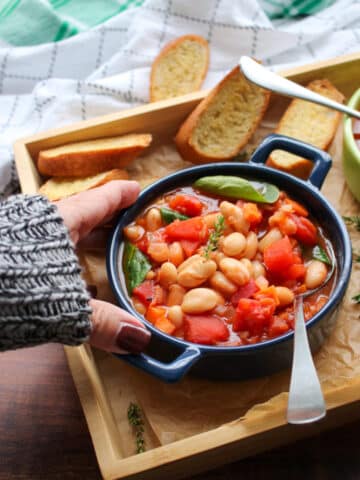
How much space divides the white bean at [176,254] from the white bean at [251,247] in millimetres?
137

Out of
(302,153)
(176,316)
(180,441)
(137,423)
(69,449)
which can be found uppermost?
(302,153)

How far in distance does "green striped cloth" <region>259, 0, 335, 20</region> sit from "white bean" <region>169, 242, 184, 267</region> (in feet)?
3.73

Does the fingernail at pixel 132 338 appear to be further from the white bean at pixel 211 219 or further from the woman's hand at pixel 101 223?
the white bean at pixel 211 219

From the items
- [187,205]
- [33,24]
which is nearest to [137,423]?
[187,205]

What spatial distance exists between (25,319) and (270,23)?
1.40 m

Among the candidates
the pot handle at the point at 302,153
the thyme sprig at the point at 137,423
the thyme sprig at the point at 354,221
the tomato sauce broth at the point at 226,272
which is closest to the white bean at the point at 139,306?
the tomato sauce broth at the point at 226,272

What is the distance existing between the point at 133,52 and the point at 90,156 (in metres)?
0.52

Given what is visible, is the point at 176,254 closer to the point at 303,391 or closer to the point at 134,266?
the point at 134,266

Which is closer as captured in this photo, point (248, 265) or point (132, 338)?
point (132, 338)

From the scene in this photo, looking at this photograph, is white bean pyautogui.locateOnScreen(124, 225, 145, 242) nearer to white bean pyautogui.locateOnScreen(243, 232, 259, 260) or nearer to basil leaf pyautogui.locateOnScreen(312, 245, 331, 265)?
white bean pyautogui.locateOnScreen(243, 232, 259, 260)

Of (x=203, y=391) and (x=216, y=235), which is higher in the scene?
(x=216, y=235)

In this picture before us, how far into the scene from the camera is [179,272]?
1472 mm

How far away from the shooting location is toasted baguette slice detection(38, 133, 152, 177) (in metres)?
1.79

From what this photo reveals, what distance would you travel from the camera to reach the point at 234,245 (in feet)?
4.87
